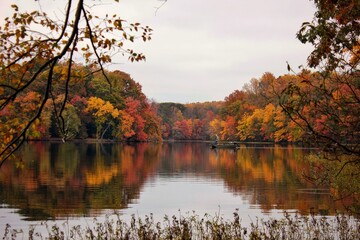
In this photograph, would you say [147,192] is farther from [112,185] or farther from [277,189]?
[277,189]

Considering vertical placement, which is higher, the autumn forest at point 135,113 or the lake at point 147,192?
the autumn forest at point 135,113

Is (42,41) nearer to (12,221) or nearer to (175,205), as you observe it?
(12,221)

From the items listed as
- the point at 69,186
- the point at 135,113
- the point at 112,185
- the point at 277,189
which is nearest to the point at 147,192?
the point at 112,185

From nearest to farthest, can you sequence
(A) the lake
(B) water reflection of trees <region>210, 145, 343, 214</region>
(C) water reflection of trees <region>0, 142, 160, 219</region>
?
(A) the lake → (C) water reflection of trees <region>0, 142, 160, 219</region> → (B) water reflection of trees <region>210, 145, 343, 214</region>

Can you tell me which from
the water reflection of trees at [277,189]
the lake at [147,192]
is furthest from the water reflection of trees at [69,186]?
the water reflection of trees at [277,189]

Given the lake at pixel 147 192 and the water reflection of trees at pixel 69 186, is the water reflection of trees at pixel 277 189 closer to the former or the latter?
the lake at pixel 147 192

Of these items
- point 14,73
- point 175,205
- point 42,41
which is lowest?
point 175,205

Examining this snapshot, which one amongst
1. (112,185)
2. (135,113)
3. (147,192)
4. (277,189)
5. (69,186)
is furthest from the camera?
(135,113)

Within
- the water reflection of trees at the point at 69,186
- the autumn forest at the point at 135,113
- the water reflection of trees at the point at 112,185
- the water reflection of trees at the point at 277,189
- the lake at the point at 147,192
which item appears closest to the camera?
the lake at the point at 147,192

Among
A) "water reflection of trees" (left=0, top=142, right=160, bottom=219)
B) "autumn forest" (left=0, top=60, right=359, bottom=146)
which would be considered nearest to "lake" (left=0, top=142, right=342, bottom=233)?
"water reflection of trees" (left=0, top=142, right=160, bottom=219)

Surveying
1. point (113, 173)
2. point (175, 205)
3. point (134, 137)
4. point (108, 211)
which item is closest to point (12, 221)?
point (108, 211)

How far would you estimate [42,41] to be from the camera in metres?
5.63

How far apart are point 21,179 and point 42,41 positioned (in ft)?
97.2

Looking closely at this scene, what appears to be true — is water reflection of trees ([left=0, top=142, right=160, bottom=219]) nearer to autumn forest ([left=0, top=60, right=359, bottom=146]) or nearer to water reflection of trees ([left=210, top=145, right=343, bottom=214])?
water reflection of trees ([left=210, top=145, right=343, bottom=214])
